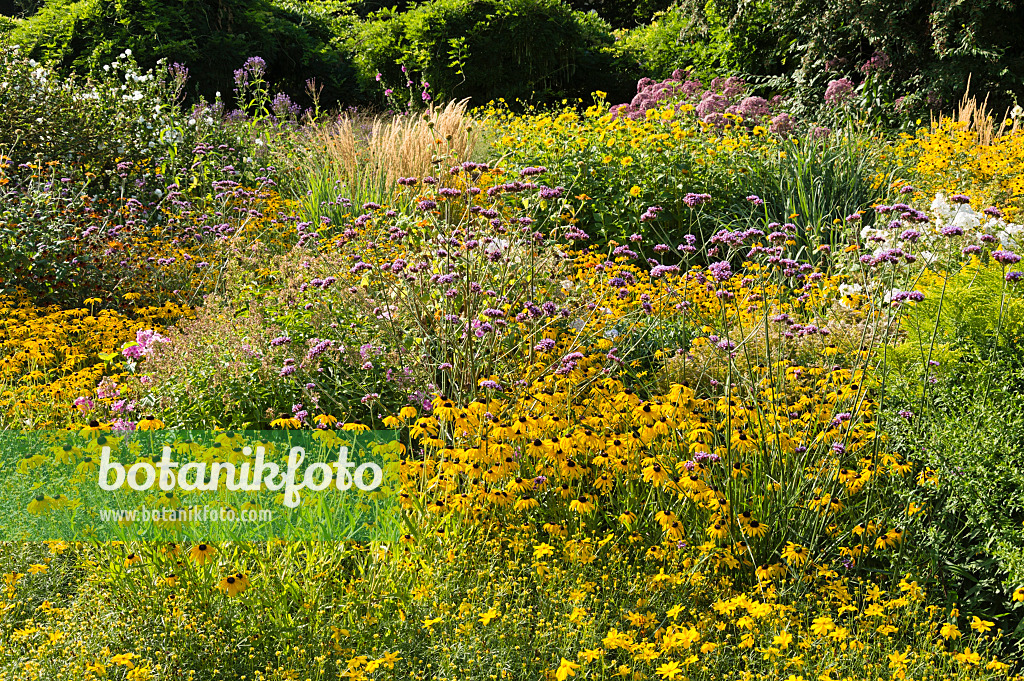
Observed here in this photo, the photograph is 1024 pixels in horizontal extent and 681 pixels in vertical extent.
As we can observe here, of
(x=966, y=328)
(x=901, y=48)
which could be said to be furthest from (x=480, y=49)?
(x=966, y=328)

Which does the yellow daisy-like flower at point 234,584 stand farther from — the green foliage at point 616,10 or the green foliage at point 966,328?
the green foliage at point 616,10

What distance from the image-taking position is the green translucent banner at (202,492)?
9.31 feet

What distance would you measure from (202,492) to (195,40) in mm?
11637

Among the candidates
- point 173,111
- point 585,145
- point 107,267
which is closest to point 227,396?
point 107,267

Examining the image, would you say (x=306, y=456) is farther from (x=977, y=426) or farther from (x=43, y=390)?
(x=977, y=426)

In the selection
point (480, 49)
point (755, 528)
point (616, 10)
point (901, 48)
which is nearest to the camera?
point (755, 528)

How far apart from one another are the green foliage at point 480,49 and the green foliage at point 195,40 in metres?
1.03

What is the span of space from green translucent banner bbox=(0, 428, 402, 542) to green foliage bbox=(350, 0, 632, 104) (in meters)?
10.0

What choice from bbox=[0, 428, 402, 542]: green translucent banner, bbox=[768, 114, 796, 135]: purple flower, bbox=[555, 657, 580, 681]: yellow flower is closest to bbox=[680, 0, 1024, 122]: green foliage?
bbox=[768, 114, 796, 135]: purple flower

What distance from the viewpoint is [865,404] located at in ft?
10.9

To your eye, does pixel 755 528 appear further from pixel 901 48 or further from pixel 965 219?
pixel 901 48

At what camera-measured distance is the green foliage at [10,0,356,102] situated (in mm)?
12516

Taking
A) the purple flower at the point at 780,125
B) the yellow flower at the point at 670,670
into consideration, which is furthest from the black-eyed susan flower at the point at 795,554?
the purple flower at the point at 780,125

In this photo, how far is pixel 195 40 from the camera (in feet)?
42.4
